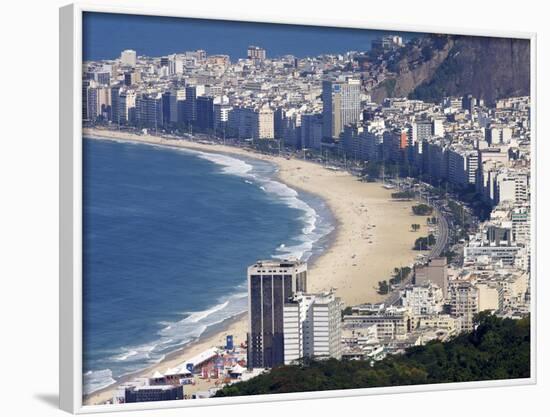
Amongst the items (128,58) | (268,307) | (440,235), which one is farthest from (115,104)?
(440,235)

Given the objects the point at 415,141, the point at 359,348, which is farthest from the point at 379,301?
the point at 415,141

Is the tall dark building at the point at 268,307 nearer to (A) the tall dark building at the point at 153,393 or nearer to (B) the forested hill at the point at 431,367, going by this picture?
(B) the forested hill at the point at 431,367

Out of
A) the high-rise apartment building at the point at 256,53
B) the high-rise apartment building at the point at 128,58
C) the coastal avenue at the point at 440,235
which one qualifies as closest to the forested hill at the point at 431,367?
the coastal avenue at the point at 440,235

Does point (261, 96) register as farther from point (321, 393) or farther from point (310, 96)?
point (321, 393)

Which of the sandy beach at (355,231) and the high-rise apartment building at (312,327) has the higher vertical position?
the sandy beach at (355,231)

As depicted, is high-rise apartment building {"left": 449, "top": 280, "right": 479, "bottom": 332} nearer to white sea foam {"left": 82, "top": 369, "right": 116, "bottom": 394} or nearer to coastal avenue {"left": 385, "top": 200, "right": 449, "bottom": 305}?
coastal avenue {"left": 385, "top": 200, "right": 449, "bottom": 305}

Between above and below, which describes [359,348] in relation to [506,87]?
below
